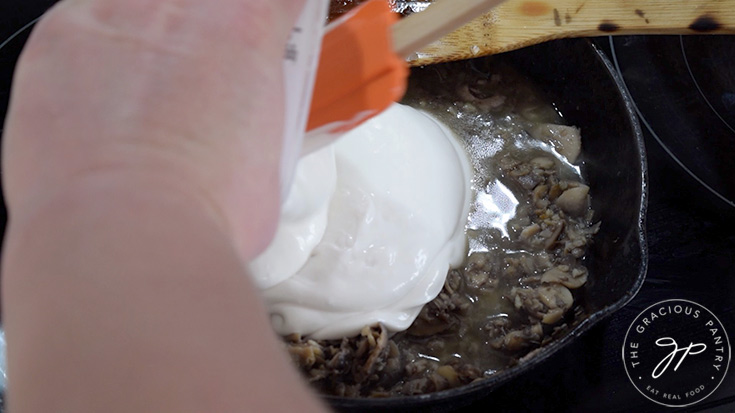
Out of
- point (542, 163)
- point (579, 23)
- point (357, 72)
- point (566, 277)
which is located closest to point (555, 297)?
point (566, 277)

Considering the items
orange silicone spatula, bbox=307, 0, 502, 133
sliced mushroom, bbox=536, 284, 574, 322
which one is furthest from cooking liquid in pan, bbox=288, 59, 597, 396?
orange silicone spatula, bbox=307, 0, 502, 133

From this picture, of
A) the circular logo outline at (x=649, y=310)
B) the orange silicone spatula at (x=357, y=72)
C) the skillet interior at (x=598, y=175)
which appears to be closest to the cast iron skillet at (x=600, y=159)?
the skillet interior at (x=598, y=175)

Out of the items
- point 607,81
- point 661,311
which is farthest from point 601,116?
point 661,311

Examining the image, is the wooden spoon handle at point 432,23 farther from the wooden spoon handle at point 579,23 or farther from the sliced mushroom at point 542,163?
the sliced mushroom at point 542,163

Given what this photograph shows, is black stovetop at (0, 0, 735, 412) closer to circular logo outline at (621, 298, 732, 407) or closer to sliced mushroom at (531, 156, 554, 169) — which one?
circular logo outline at (621, 298, 732, 407)

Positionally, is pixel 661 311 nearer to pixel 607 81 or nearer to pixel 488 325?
pixel 488 325

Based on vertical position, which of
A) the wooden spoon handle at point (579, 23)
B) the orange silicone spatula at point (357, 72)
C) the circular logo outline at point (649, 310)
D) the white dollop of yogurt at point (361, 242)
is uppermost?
the orange silicone spatula at point (357, 72)

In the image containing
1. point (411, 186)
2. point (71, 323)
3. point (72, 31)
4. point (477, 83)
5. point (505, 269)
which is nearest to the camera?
point (71, 323)

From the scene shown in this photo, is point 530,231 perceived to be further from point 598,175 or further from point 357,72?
point 357,72
